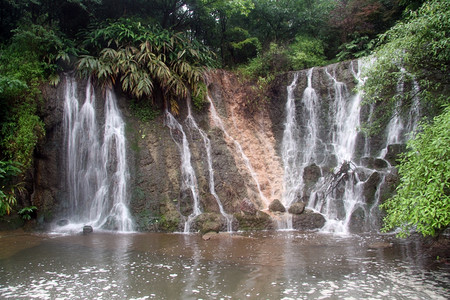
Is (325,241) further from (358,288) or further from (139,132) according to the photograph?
(139,132)

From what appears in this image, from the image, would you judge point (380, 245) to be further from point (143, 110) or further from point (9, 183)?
point (9, 183)

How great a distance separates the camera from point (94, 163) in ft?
41.9

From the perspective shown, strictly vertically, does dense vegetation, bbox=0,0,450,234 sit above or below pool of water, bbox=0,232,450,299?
above

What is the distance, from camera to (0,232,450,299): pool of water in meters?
5.86

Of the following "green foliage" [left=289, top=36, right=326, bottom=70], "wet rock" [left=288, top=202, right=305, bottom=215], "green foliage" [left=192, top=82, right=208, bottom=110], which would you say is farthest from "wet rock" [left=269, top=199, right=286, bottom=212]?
"green foliage" [left=289, top=36, right=326, bottom=70]

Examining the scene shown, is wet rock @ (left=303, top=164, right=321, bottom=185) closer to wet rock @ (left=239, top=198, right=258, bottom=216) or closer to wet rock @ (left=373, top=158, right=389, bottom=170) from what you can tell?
wet rock @ (left=373, top=158, right=389, bottom=170)

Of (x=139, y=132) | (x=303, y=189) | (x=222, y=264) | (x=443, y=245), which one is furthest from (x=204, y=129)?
(x=443, y=245)

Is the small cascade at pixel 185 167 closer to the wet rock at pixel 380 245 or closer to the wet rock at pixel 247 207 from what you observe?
the wet rock at pixel 247 207

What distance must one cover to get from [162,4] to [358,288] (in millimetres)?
16118

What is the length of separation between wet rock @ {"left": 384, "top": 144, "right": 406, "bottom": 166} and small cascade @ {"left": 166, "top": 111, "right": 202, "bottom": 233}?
714 cm

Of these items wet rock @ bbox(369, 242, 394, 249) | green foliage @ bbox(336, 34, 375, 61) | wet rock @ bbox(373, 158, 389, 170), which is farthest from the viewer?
green foliage @ bbox(336, 34, 375, 61)

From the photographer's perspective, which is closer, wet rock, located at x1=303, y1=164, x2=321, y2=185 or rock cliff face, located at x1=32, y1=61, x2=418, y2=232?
rock cliff face, located at x1=32, y1=61, x2=418, y2=232

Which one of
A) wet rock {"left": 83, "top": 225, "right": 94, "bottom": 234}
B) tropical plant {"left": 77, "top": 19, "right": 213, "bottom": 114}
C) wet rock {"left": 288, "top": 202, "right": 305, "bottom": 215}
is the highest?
tropical plant {"left": 77, "top": 19, "right": 213, "bottom": 114}

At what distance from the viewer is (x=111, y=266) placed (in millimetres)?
7273
